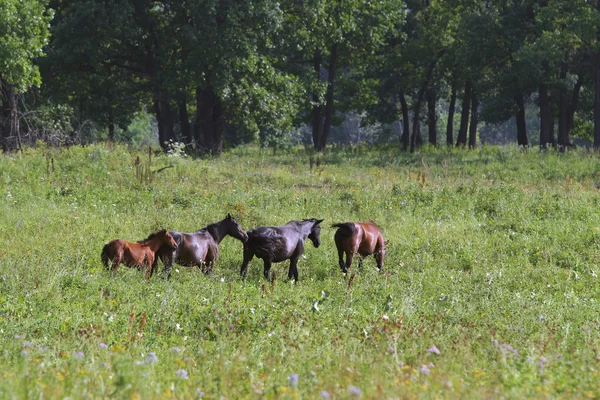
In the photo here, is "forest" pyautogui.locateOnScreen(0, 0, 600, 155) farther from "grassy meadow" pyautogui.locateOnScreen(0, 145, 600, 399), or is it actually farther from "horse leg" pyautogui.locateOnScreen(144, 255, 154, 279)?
"horse leg" pyautogui.locateOnScreen(144, 255, 154, 279)

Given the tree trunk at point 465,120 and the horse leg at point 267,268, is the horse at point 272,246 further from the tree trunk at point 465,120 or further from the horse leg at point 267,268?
the tree trunk at point 465,120

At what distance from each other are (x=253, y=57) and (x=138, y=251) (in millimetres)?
21372

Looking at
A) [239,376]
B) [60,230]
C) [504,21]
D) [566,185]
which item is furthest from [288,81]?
[239,376]

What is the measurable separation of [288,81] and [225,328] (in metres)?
27.2

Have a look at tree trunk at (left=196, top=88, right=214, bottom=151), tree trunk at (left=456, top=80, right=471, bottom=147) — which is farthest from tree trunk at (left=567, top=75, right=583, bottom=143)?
tree trunk at (left=196, top=88, right=214, bottom=151)

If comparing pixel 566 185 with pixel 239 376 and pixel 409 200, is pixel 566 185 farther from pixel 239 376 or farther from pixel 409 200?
pixel 239 376

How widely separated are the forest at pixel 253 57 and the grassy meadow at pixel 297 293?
7.50m

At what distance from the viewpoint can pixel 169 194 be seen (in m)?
18.6

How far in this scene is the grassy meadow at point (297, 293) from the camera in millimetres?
5676

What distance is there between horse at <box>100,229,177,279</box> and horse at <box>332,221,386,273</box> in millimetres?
2859

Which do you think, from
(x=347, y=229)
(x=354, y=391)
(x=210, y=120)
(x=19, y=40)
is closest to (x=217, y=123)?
(x=210, y=120)

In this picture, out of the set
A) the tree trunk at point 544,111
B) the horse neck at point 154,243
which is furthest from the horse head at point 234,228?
the tree trunk at point 544,111

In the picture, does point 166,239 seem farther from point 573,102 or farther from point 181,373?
point 573,102

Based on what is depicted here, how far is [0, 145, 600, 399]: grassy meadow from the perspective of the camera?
5.68 m
